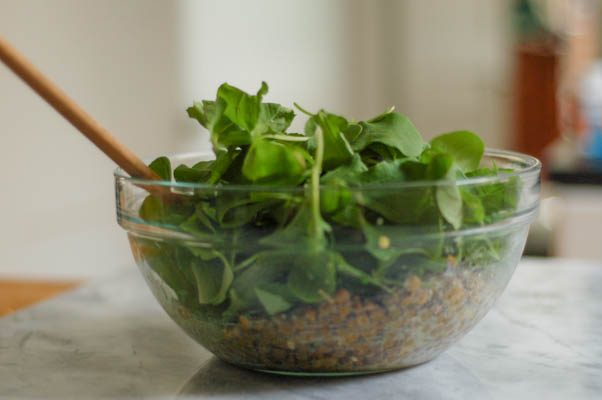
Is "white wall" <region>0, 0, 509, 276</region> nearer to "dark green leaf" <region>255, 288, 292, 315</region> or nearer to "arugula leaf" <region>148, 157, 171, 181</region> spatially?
"arugula leaf" <region>148, 157, 171, 181</region>

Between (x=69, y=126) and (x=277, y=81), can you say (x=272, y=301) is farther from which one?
(x=277, y=81)

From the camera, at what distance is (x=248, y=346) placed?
66 cm

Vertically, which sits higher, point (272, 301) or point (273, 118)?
point (273, 118)

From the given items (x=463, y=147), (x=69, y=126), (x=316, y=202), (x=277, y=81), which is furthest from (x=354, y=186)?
(x=277, y=81)

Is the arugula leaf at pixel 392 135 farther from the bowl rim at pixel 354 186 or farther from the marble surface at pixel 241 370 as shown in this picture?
Result: the marble surface at pixel 241 370

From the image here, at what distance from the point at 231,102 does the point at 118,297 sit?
41 cm

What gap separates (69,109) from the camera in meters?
0.63

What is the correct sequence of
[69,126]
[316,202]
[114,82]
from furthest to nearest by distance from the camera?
[114,82] → [69,126] → [316,202]

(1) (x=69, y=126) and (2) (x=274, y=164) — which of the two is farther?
(1) (x=69, y=126)

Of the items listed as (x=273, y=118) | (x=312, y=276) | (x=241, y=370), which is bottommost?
(x=241, y=370)

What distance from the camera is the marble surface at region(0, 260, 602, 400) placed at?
0.67 metres

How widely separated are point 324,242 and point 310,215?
0.07ft

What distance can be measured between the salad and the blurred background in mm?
1387

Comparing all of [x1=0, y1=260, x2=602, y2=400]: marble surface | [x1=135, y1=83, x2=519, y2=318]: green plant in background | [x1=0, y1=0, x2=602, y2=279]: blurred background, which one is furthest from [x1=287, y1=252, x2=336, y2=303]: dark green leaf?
[x1=0, y1=0, x2=602, y2=279]: blurred background
